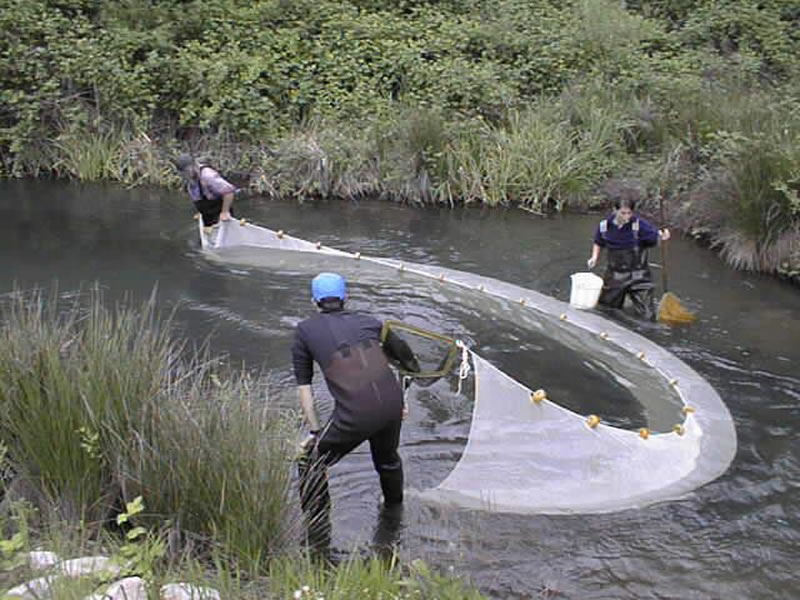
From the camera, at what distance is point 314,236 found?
13.5 meters

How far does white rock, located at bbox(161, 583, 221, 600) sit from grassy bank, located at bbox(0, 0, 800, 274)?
9.94 meters

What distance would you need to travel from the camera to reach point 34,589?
13.3 feet

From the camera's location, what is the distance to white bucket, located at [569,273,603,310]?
1034 centimetres

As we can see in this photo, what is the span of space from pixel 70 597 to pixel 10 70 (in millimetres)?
14912

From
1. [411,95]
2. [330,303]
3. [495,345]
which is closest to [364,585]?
[330,303]

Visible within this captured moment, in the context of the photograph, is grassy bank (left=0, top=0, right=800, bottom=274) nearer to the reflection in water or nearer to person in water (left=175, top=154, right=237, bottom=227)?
the reflection in water

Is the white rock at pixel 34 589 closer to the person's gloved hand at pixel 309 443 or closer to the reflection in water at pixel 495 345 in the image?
the person's gloved hand at pixel 309 443

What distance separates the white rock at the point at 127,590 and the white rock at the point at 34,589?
0.70 ft

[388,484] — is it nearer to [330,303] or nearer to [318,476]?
[318,476]

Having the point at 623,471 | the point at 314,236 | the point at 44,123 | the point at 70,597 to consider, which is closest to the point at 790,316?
the point at 623,471

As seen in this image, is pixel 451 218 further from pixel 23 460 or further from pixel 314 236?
pixel 23 460

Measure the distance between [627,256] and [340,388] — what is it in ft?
17.7

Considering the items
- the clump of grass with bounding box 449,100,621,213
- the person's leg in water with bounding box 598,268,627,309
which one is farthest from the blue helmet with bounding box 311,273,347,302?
the clump of grass with bounding box 449,100,621,213

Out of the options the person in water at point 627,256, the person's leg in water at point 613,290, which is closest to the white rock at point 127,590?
the person in water at point 627,256
